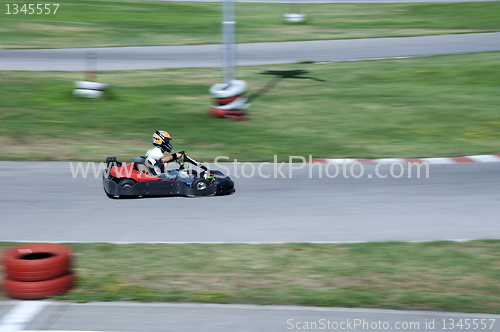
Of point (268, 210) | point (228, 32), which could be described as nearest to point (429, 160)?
point (268, 210)

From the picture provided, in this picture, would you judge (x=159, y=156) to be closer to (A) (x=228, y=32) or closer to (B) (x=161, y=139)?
(B) (x=161, y=139)

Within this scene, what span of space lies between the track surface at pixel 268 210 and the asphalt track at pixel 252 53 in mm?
12382

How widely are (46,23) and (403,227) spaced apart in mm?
29286

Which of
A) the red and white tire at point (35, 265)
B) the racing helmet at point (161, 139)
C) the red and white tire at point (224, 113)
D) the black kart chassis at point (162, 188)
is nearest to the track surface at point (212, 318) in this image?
the red and white tire at point (35, 265)

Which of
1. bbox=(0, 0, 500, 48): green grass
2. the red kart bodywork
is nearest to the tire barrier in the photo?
the red kart bodywork

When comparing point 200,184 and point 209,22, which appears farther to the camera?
point 209,22

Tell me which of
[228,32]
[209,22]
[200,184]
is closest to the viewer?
[200,184]

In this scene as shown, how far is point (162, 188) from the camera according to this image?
34.4ft

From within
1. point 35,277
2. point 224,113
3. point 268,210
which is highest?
point 224,113

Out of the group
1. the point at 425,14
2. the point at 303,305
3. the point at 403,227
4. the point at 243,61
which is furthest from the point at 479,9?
the point at 303,305

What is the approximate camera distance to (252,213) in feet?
32.4

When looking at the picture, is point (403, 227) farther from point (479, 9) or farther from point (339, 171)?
point (479, 9)

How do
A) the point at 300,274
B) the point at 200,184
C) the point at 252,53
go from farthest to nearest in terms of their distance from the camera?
the point at 252,53 < the point at 200,184 < the point at 300,274

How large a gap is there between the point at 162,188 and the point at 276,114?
7.61 metres
